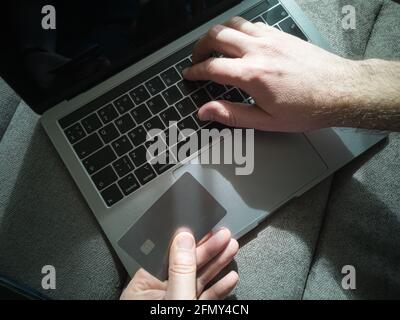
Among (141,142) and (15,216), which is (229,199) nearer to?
(141,142)

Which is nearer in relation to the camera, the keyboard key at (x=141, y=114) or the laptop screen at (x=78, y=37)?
the laptop screen at (x=78, y=37)

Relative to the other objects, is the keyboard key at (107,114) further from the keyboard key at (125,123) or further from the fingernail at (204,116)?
the fingernail at (204,116)

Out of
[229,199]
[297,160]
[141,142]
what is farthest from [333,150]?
[141,142]

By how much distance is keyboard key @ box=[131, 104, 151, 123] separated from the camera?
0.65 meters

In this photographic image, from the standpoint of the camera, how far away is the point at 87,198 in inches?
25.1

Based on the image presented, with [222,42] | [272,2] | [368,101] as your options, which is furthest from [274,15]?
[368,101]

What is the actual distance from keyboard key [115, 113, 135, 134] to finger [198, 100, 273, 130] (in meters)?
0.12

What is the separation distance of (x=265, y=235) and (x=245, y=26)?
1.27 ft

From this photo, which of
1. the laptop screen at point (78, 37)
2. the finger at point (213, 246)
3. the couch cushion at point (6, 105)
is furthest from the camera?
the couch cushion at point (6, 105)

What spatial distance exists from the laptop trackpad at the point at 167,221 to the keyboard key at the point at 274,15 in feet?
1.10

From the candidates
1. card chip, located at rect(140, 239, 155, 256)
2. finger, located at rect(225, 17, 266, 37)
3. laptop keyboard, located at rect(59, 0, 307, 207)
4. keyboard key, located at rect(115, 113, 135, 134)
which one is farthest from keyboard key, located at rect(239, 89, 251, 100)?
card chip, located at rect(140, 239, 155, 256)

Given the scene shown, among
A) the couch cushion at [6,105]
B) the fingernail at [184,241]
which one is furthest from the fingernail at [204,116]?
the couch cushion at [6,105]

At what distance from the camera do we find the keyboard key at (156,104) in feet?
2.15

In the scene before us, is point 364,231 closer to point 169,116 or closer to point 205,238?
point 205,238
